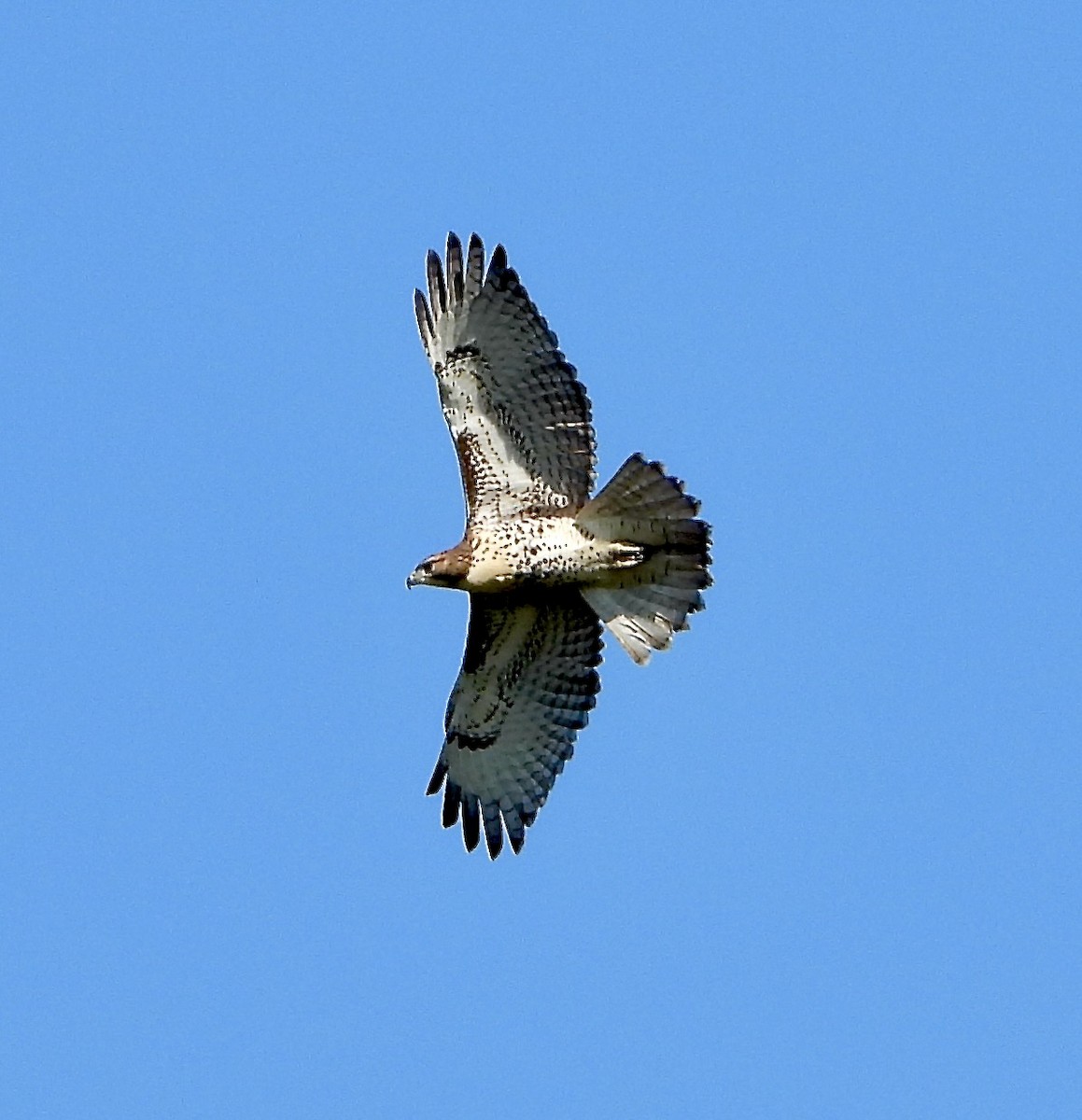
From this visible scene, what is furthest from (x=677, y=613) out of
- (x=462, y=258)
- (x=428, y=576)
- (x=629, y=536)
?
(x=462, y=258)

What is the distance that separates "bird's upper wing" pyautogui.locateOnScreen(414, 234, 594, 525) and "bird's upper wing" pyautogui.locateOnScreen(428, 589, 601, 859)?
26.4 inches

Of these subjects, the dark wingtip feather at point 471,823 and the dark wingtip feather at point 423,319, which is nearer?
the dark wingtip feather at point 423,319

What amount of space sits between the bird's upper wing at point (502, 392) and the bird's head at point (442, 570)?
0.88 ft

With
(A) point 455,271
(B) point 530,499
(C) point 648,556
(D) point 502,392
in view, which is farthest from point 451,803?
(A) point 455,271

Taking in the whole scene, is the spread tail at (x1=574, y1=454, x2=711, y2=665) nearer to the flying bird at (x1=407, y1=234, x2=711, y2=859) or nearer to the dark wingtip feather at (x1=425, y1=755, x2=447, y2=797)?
the flying bird at (x1=407, y1=234, x2=711, y2=859)

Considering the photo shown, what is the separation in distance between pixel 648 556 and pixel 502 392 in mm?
1246

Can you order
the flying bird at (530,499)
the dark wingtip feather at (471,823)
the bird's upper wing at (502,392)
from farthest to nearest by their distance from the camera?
the dark wingtip feather at (471,823)
the bird's upper wing at (502,392)
the flying bird at (530,499)

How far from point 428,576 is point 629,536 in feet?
3.79

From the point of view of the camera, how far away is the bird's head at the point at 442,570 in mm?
13125

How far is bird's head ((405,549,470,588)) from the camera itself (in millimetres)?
13125

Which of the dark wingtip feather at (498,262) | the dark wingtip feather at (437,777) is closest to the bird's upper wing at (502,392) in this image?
the dark wingtip feather at (498,262)

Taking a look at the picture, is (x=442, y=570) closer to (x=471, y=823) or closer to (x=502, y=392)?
(x=502, y=392)

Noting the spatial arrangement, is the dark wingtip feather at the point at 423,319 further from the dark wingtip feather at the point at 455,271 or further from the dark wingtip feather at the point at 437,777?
the dark wingtip feather at the point at 437,777

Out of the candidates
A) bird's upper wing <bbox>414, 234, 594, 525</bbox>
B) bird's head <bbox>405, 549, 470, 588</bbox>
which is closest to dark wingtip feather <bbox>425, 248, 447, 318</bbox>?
bird's upper wing <bbox>414, 234, 594, 525</bbox>
